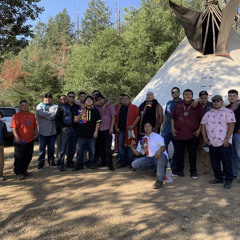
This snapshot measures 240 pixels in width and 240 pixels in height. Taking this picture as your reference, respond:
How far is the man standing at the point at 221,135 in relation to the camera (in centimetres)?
407

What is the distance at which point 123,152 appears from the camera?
560cm

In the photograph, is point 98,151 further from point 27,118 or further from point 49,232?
point 49,232

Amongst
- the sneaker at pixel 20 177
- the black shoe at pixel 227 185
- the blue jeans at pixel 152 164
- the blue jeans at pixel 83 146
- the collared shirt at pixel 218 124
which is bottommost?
the black shoe at pixel 227 185

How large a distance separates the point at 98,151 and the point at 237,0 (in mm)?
6278

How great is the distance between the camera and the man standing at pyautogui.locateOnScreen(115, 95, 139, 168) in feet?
17.9

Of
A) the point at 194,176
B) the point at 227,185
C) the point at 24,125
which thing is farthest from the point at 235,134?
the point at 24,125

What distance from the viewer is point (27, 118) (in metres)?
4.83

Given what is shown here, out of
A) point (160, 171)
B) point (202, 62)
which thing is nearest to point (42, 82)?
point (202, 62)

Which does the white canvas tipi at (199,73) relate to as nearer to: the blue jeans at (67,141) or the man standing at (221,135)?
the man standing at (221,135)

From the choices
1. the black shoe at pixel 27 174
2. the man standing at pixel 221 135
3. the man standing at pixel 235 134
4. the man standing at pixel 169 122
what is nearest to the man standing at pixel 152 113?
the man standing at pixel 169 122

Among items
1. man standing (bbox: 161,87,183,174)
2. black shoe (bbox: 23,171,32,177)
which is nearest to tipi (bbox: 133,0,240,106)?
man standing (bbox: 161,87,183,174)

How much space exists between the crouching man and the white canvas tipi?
245cm

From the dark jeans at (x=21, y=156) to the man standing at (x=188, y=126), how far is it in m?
3.08

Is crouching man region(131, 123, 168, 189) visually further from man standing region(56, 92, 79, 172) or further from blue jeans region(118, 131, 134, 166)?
man standing region(56, 92, 79, 172)
